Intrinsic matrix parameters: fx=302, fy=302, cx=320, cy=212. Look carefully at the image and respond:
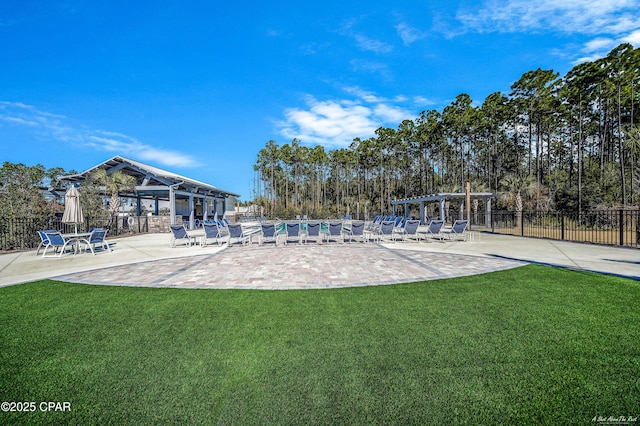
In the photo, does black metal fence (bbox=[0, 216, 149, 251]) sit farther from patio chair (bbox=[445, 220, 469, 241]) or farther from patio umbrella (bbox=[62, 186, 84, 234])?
patio chair (bbox=[445, 220, 469, 241])

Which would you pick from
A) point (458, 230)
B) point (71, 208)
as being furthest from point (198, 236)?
point (458, 230)

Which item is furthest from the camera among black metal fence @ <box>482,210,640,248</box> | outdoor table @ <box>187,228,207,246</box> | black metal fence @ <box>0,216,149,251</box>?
outdoor table @ <box>187,228,207,246</box>

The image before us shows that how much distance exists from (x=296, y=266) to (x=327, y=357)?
14.6ft

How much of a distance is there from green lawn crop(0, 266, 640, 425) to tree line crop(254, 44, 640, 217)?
10.7m

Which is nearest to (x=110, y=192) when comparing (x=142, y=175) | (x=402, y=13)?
(x=142, y=175)

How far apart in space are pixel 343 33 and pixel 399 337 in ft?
57.3

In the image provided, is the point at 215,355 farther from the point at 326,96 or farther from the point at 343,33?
the point at 326,96

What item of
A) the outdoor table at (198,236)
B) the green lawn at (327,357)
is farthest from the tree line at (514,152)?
the outdoor table at (198,236)

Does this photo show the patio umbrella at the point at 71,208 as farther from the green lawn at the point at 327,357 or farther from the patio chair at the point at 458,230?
the patio chair at the point at 458,230

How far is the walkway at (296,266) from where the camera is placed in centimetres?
600

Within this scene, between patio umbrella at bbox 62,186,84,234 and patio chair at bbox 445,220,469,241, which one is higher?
patio umbrella at bbox 62,186,84,234

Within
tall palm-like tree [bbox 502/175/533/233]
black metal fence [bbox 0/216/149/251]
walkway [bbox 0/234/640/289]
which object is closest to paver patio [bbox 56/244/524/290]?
walkway [bbox 0/234/640/289]

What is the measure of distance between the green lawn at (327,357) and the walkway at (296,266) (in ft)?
3.57

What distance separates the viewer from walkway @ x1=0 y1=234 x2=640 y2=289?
600 cm
